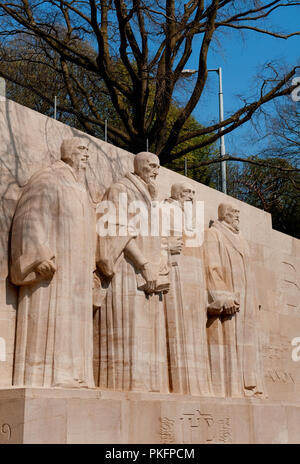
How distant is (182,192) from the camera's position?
10977 mm

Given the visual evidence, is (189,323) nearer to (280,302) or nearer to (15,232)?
(15,232)

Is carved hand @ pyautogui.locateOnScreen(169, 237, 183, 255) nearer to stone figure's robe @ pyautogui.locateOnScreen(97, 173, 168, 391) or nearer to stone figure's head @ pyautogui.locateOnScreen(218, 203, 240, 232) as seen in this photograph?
stone figure's robe @ pyautogui.locateOnScreen(97, 173, 168, 391)

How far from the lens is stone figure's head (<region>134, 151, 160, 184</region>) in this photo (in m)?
10.1

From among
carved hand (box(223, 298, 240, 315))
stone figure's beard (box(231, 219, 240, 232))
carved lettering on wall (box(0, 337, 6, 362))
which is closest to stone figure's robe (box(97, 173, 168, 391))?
carved lettering on wall (box(0, 337, 6, 362))

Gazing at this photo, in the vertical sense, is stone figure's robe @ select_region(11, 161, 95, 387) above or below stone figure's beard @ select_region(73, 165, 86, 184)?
below

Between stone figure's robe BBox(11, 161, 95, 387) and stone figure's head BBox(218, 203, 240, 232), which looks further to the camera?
stone figure's head BBox(218, 203, 240, 232)

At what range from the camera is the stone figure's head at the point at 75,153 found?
916 cm

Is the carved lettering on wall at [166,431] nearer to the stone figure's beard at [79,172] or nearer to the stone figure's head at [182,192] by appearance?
the stone figure's beard at [79,172]

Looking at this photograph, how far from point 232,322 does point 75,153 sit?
365cm

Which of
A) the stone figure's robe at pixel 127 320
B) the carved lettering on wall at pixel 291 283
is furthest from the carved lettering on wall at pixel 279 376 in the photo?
the stone figure's robe at pixel 127 320

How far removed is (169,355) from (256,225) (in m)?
4.43

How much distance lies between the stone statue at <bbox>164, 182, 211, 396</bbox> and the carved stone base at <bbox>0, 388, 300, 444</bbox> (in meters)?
0.53
